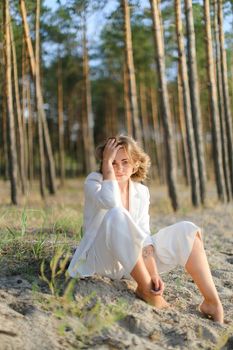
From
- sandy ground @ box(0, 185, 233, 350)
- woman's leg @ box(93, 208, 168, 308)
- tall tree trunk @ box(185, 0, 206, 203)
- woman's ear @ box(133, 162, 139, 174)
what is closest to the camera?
sandy ground @ box(0, 185, 233, 350)

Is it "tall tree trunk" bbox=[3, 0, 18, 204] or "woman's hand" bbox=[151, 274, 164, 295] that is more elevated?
"tall tree trunk" bbox=[3, 0, 18, 204]

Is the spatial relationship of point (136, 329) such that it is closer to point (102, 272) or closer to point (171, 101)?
point (102, 272)

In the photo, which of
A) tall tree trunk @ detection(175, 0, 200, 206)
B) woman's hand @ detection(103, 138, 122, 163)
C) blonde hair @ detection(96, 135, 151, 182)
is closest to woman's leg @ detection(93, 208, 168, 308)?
woman's hand @ detection(103, 138, 122, 163)

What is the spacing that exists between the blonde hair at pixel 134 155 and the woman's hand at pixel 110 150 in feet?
0.14

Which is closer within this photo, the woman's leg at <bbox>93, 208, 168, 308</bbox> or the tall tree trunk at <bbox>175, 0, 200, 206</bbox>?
the woman's leg at <bbox>93, 208, 168, 308</bbox>

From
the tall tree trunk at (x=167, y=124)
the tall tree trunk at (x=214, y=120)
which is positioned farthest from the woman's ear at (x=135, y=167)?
the tall tree trunk at (x=214, y=120)

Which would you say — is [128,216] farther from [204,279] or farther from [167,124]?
[167,124]

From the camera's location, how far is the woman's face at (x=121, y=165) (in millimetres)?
3834

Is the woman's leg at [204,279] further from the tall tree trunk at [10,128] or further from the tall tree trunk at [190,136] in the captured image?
the tall tree trunk at [10,128]

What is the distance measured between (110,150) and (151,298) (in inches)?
41.9

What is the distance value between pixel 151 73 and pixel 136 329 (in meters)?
21.1

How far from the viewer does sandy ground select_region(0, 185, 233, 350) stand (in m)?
3.05

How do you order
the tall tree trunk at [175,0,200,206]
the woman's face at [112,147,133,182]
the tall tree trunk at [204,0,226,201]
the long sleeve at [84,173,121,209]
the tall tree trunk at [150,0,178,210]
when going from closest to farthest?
the long sleeve at [84,173,121,209] < the woman's face at [112,147,133,182] < the tall tree trunk at [150,0,178,210] < the tall tree trunk at [175,0,200,206] < the tall tree trunk at [204,0,226,201]

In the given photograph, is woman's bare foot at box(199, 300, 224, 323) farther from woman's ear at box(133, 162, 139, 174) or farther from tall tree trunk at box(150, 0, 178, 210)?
tall tree trunk at box(150, 0, 178, 210)
